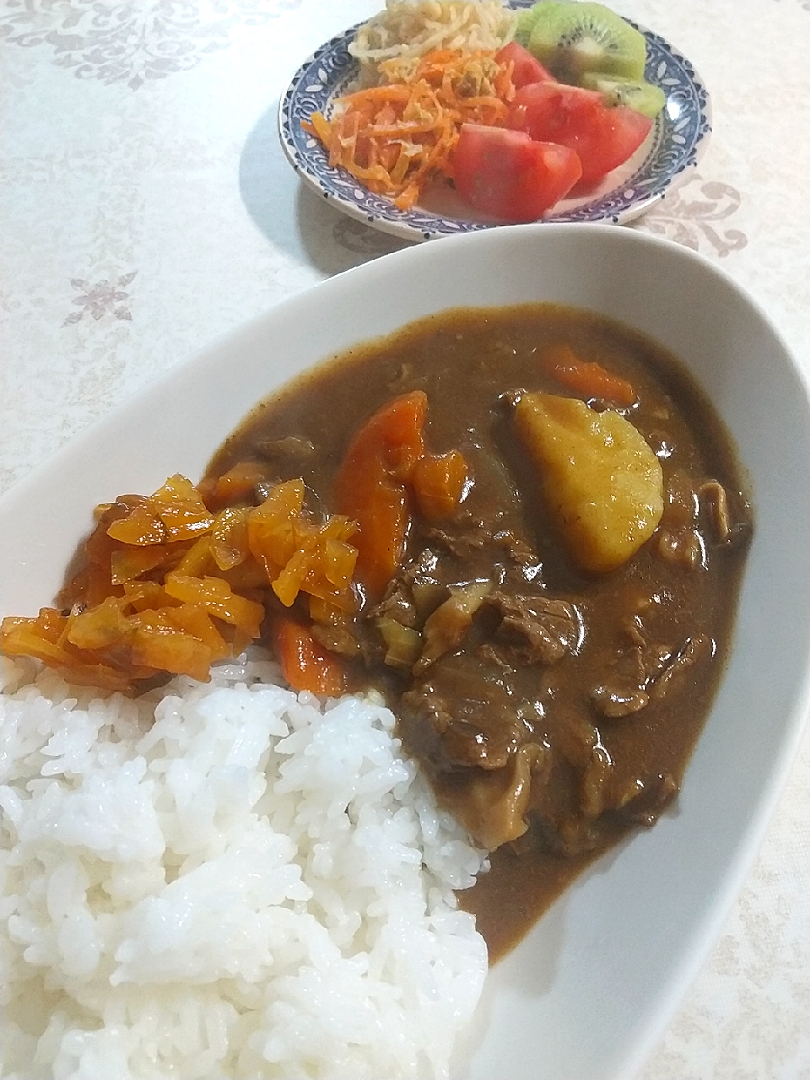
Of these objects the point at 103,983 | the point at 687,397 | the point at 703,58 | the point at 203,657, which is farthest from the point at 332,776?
the point at 703,58

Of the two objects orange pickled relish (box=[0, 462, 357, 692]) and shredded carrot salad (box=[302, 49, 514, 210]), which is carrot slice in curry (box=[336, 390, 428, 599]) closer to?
orange pickled relish (box=[0, 462, 357, 692])

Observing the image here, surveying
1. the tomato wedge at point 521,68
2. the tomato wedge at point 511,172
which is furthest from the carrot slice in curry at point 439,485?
the tomato wedge at point 521,68

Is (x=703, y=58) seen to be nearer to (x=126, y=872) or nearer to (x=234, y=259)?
(x=234, y=259)

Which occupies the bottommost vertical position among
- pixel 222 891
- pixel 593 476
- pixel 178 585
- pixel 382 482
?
pixel 222 891

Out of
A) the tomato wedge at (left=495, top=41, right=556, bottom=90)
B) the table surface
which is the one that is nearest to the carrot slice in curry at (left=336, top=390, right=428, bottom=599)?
the table surface

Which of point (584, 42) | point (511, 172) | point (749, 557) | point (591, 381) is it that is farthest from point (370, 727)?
point (584, 42)

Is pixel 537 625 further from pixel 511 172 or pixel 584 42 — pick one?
pixel 584 42
